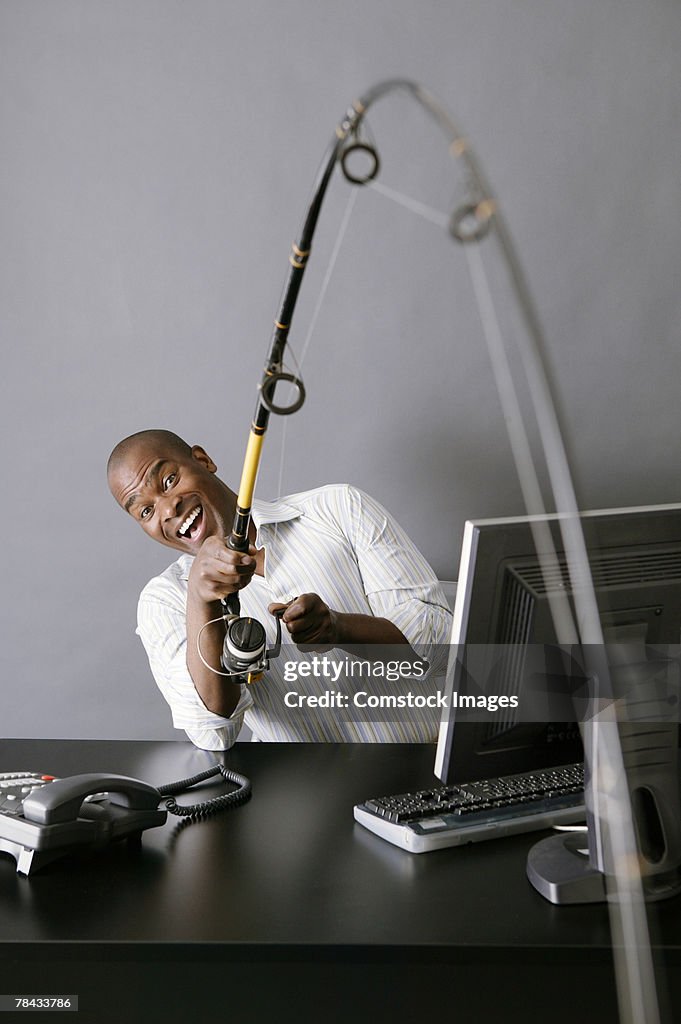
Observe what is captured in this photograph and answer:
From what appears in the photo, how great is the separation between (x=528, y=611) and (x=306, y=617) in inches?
25.5

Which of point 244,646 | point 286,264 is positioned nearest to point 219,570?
point 244,646

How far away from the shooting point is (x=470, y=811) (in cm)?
116

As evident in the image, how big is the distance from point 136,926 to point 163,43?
2017 mm

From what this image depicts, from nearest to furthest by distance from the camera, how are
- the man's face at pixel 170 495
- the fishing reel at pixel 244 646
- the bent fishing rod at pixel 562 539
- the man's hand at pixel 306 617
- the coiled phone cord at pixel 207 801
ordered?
the bent fishing rod at pixel 562 539 < the coiled phone cord at pixel 207 801 < the fishing reel at pixel 244 646 < the man's hand at pixel 306 617 < the man's face at pixel 170 495

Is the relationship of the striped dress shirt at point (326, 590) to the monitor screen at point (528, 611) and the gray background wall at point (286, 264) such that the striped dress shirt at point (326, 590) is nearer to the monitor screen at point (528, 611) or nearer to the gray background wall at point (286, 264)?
the gray background wall at point (286, 264)

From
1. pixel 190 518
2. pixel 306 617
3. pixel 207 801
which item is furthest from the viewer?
pixel 190 518

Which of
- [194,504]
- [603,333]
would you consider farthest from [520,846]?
[603,333]

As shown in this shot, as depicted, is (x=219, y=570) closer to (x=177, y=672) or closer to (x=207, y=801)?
(x=207, y=801)

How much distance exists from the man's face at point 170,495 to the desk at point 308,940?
3.50ft

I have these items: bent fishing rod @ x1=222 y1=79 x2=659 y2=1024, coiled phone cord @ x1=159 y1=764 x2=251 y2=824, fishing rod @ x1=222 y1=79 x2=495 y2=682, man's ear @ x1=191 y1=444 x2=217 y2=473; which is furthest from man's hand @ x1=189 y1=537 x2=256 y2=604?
man's ear @ x1=191 y1=444 x2=217 y2=473

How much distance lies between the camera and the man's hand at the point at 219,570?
4.60 feet

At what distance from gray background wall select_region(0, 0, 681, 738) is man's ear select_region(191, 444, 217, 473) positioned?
0.38ft

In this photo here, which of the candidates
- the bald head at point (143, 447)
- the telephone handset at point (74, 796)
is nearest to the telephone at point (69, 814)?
the telephone handset at point (74, 796)

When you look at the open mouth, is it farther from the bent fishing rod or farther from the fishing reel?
the bent fishing rod
